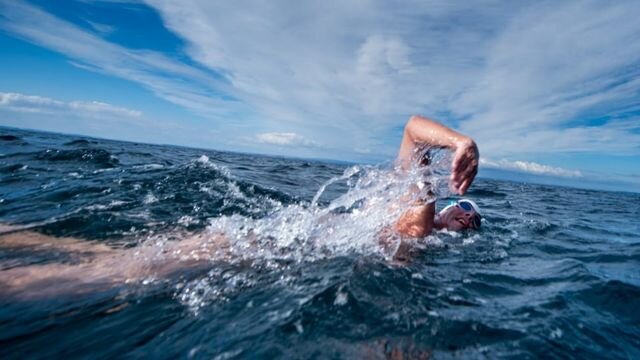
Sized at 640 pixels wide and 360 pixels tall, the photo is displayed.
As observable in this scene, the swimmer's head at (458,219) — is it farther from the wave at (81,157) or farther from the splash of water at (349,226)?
the wave at (81,157)

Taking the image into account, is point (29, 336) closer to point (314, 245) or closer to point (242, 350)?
point (242, 350)

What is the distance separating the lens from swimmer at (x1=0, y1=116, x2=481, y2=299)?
9.91 ft

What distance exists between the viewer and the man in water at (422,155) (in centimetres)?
336

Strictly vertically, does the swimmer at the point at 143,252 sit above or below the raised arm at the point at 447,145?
below

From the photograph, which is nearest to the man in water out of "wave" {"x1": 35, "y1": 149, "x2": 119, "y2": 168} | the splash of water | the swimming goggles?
the splash of water

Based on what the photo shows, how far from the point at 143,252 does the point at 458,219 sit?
16.9 ft

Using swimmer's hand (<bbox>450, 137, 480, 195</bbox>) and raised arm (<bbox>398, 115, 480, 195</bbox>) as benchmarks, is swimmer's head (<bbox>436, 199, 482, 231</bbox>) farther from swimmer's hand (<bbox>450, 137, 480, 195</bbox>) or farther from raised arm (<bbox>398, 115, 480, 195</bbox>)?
swimmer's hand (<bbox>450, 137, 480, 195</bbox>)

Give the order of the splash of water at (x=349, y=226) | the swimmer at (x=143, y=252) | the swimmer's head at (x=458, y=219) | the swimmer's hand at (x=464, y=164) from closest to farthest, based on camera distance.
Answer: the swimmer at (x=143, y=252) → the swimmer's hand at (x=464, y=164) → the splash of water at (x=349, y=226) → the swimmer's head at (x=458, y=219)

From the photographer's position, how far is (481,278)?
4.09 m

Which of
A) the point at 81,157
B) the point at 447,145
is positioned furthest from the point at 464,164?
the point at 81,157

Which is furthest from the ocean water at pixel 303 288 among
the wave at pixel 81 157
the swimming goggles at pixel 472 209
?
the wave at pixel 81 157

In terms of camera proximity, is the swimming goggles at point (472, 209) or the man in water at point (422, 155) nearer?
the man in water at point (422, 155)

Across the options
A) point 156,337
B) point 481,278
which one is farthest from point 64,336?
point 481,278

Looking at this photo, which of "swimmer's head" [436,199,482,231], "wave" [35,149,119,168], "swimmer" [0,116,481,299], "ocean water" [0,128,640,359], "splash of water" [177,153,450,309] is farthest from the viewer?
"wave" [35,149,119,168]
